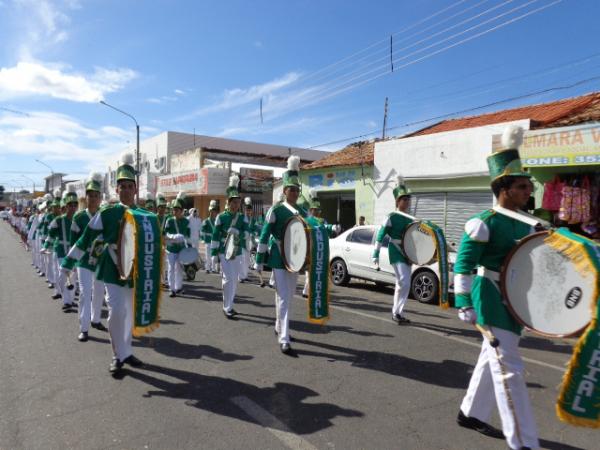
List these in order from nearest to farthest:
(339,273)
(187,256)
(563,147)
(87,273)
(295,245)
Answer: (295,245) → (87,273) → (187,256) → (563,147) → (339,273)

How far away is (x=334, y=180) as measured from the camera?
19344mm

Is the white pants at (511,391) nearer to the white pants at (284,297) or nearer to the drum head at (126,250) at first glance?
the white pants at (284,297)

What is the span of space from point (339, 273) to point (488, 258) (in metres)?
8.45

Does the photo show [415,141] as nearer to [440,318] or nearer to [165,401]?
[440,318]

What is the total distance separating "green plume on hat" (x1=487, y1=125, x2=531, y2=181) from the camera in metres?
3.11

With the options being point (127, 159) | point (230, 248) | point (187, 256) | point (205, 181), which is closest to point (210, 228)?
point (187, 256)

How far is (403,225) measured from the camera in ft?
23.8

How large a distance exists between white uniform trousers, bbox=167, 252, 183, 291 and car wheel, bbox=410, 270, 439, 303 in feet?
16.4

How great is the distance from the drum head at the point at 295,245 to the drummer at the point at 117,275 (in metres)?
1.82

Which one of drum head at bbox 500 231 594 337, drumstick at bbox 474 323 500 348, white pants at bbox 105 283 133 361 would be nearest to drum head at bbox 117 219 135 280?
white pants at bbox 105 283 133 361

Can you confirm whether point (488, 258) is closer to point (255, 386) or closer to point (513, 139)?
point (513, 139)

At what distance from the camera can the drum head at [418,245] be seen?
274 inches

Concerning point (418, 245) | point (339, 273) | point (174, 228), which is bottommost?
point (339, 273)

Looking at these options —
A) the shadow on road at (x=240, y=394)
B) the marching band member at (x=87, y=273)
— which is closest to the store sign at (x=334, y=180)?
the marching band member at (x=87, y=273)
